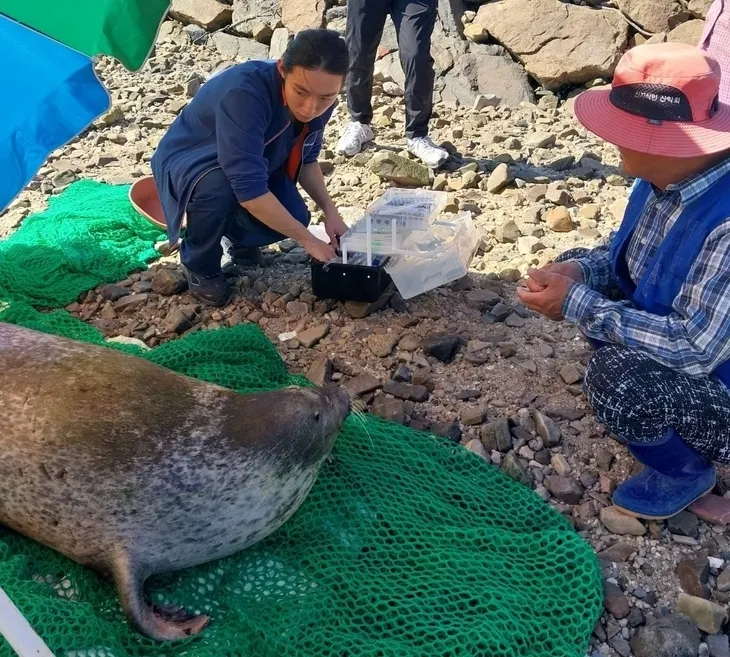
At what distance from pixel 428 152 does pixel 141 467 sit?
4592mm

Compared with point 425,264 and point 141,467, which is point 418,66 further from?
point 141,467

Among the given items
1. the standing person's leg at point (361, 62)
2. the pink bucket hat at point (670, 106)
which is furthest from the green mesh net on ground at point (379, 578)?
the standing person's leg at point (361, 62)

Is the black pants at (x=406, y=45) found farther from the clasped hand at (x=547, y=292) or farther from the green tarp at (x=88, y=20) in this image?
the green tarp at (x=88, y=20)

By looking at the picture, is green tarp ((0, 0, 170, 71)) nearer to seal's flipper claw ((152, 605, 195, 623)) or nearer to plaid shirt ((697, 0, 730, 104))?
seal's flipper claw ((152, 605, 195, 623))

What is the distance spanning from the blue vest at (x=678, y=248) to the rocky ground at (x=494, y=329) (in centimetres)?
77

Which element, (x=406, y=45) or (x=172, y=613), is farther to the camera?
(x=406, y=45)

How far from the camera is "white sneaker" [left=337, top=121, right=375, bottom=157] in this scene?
6840 millimetres

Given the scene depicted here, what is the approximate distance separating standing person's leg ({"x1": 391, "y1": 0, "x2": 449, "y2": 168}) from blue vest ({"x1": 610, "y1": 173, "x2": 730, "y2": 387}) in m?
3.58

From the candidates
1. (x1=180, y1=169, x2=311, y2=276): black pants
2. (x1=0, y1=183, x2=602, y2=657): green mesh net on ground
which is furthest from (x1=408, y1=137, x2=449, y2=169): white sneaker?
(x1=0, y1=183, x2=602, y2=657): green mesh net on ground

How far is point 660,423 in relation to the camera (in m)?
3.00

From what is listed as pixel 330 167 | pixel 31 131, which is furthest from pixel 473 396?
pixel 330 167

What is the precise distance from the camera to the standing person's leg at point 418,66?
6.30 metres

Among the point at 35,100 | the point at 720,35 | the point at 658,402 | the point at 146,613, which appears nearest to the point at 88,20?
the point at 35,100

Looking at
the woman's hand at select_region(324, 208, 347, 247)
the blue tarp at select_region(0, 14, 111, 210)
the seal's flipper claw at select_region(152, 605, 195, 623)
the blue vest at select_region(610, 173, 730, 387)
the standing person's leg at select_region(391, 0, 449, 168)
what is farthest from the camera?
the standing person's leg at select_region(391, 0, 449, 168)
